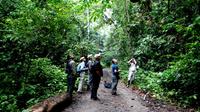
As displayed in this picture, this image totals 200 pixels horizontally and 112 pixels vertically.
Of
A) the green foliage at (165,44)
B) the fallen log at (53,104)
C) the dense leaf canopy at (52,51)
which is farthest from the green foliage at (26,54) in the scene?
the green foliage at (165,44)

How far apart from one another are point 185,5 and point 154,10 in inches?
218

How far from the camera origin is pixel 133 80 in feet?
69.2

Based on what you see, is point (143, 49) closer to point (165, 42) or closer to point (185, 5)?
point (165, 42)

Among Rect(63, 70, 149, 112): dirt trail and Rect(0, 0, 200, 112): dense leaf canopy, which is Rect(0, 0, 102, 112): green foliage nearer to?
Rect(0, 0, 200, 112): dense leaf canopy

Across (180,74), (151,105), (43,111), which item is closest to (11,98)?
(43,111)

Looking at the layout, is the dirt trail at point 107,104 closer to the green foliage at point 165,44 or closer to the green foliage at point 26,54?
the green foliage at point 26,54

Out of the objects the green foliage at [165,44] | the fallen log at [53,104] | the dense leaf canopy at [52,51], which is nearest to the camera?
the fallen log at [53,104]

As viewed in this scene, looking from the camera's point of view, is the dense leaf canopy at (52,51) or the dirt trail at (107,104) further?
the dense leaf canopy at (52,51)

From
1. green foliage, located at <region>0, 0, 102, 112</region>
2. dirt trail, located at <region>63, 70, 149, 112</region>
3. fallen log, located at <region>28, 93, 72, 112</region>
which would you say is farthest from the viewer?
green foliage, located at <region>0, 0, 102, 112</region>

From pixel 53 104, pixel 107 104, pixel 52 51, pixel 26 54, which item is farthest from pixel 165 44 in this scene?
pixel 53 104

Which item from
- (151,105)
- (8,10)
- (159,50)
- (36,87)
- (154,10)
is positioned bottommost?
(151,105)

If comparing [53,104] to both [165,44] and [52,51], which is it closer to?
[52,51]

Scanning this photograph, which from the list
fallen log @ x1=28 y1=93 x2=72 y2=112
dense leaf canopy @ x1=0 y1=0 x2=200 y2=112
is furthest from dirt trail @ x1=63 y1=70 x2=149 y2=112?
dense leaf canopy @ x1=0 y1=0 x2=200 y2=112

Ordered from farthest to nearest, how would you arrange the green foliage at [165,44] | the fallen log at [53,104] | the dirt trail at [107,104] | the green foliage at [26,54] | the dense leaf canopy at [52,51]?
the green foliage at [165,44] → the green foliage at [26,54] → the dense leaf canopy at [52,51] → the dirt trail at [107,104] → the fallen log at [53,104]
